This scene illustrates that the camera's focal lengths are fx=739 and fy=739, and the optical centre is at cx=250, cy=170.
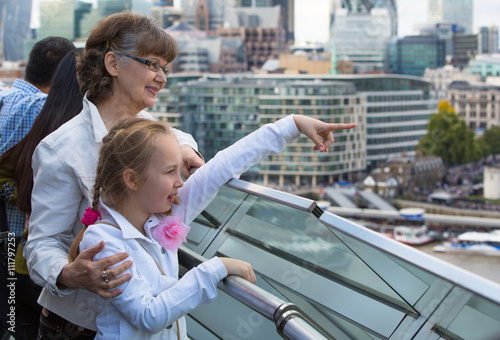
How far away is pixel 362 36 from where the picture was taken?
29.0 m

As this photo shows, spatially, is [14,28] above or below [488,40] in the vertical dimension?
above

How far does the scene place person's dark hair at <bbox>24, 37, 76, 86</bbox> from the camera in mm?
903

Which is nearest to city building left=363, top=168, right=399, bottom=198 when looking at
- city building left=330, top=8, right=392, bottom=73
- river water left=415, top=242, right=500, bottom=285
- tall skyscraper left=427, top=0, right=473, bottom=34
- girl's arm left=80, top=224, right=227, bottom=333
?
river water left=415, top=242, right=500, bottom=285

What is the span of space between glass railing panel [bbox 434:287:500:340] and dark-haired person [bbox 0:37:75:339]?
48cm

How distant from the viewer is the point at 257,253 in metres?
0.67

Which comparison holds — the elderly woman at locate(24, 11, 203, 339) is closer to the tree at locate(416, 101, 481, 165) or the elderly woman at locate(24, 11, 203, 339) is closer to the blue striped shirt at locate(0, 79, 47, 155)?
the blue striped shirt at locate(0, 79, 47, 155)

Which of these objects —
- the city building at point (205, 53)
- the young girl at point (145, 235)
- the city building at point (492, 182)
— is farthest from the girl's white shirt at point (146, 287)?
the city building at point (205, 53)

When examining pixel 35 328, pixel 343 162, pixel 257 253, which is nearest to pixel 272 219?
Result: pixel 257 253

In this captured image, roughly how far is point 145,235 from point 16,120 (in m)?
0.34

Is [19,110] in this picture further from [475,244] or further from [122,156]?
[475,244]

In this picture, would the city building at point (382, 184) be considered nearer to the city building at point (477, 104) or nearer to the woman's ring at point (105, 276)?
the city building at point (477, 104)

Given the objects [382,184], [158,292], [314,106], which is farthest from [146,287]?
[314,106]

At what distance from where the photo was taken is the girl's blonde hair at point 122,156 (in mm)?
548

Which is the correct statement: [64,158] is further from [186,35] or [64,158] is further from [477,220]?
[186,35]
